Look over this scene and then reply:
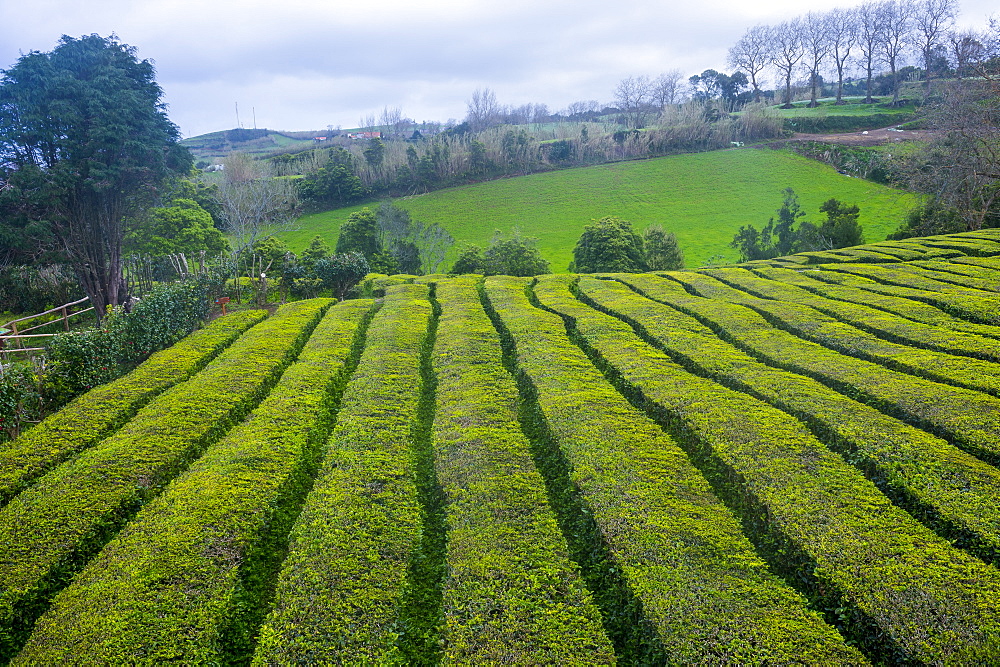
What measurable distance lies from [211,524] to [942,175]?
4135 cm

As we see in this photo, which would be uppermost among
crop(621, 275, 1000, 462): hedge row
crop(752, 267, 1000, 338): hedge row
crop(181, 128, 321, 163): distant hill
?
crop(181, 128, 321, 163): distant hill

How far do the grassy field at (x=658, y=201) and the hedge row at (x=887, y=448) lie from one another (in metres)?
36.1

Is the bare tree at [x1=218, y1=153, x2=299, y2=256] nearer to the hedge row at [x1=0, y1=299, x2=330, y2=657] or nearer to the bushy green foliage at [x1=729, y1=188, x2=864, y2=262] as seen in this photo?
the hedge row at [x1=0, y1=299, x2=330, y2=657]

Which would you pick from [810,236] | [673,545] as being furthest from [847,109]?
[673,545]

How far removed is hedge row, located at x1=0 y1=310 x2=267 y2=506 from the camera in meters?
9.65

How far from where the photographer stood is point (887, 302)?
18312 mm

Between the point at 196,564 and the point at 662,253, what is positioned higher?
the point at 662,253

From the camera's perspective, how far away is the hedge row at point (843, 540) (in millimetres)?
5727

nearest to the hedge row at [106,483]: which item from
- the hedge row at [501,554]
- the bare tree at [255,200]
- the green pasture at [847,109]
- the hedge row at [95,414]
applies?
the hedge row at [95,414]

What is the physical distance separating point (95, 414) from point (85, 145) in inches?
701

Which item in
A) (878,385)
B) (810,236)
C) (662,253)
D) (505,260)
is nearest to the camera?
(878,385)

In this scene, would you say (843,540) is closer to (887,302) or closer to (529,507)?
(529,507)

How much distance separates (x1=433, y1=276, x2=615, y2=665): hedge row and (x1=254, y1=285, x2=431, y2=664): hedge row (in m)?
0.70

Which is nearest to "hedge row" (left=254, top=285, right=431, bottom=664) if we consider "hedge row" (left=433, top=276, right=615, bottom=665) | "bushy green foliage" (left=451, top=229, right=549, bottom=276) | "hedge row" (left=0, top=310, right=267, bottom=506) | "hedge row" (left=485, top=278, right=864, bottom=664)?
"hedge row" (left=433, top=276, right=615, bottom=665)
